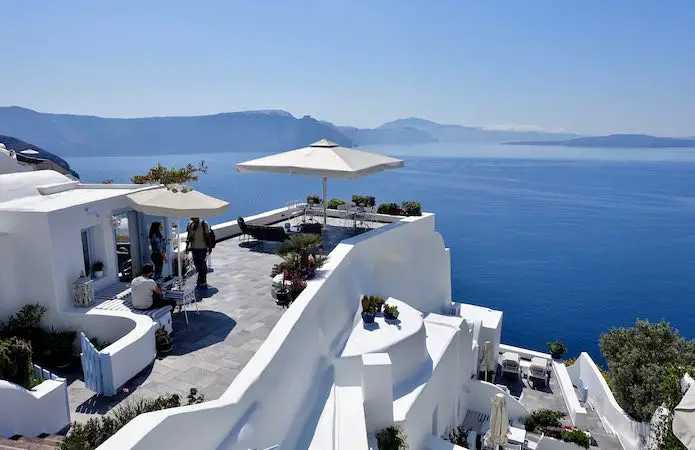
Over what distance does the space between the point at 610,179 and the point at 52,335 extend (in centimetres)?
18477

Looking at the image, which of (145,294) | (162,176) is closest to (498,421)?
(145,294)

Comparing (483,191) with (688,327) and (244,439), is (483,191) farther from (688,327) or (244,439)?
(244,439)

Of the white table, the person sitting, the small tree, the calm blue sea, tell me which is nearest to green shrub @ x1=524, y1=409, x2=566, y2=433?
the white table

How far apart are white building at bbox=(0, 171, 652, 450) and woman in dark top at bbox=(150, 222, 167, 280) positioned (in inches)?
11.8

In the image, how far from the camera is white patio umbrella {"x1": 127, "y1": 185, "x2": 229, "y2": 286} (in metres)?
8.80

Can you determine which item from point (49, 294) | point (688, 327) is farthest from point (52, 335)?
point (688, 327)

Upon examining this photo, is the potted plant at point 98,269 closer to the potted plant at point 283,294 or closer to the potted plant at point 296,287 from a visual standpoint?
the potted plant at point 283,294

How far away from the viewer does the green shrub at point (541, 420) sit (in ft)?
49.0

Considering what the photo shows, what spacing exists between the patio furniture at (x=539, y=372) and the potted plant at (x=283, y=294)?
13328mm

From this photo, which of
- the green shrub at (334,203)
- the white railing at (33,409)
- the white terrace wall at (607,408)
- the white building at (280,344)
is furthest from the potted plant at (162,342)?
the white terrace wall at (607,408)

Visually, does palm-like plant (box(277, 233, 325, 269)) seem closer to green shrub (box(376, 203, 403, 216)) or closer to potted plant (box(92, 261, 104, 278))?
potted plant (box(92, 261, 104, 278))

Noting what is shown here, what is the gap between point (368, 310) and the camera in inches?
399

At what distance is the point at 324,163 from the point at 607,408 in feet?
42.1

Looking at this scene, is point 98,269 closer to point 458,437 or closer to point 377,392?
point 377,392
